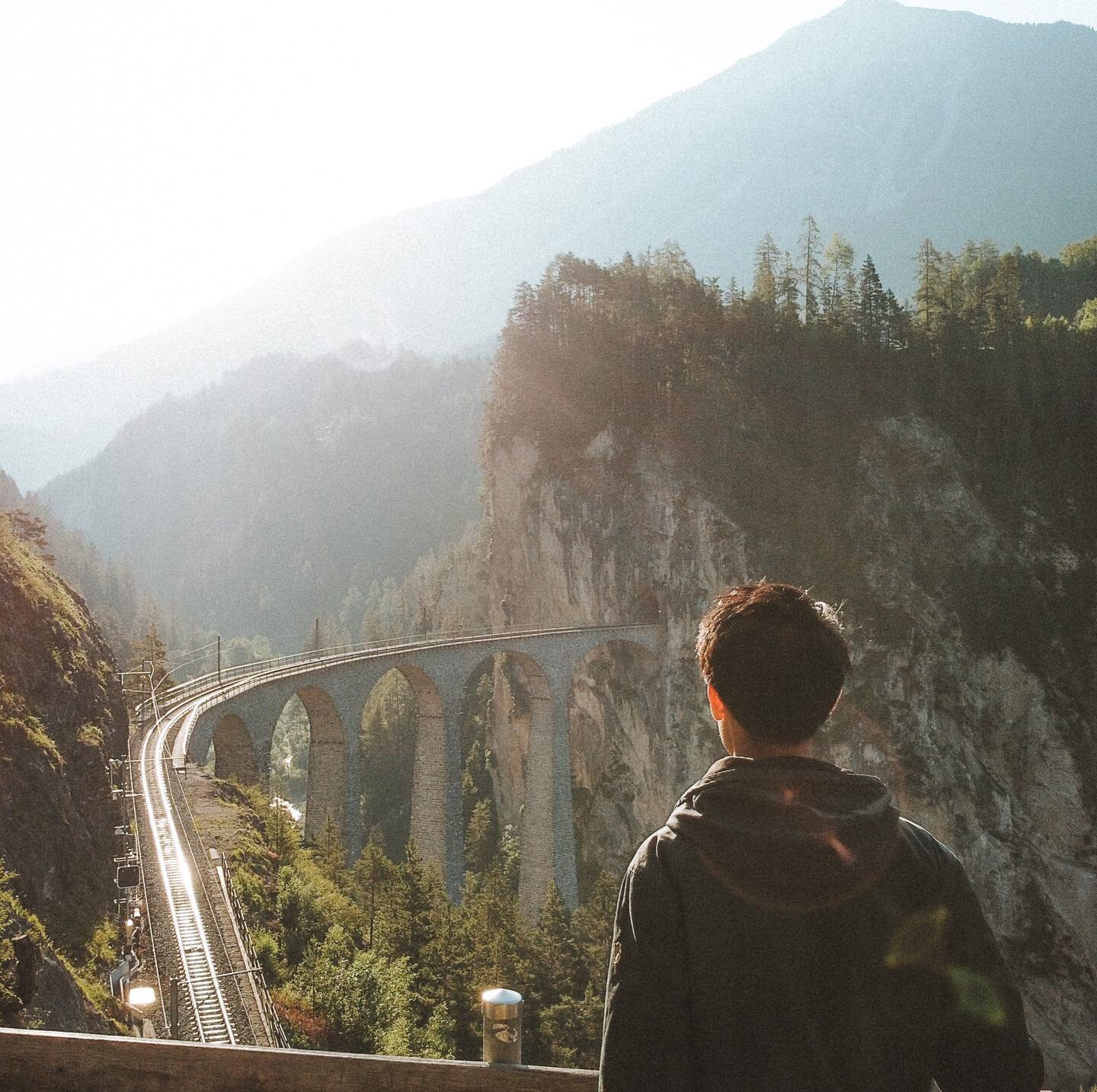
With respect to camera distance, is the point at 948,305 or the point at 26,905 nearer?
the point at 26,905

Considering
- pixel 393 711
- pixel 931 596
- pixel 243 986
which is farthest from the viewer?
pixel 393 711

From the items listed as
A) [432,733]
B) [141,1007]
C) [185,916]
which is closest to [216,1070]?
[141,1007]

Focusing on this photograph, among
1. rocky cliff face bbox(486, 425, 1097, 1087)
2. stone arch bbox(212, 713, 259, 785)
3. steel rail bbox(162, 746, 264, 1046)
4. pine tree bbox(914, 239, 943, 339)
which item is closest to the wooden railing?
steel rail bbox(162, 746, 264, 1046)

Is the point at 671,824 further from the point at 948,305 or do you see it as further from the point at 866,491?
the point at 948,305

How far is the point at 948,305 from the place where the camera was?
58188 millimetres

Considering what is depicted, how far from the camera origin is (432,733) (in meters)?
35.7

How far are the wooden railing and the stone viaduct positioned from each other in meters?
18.4

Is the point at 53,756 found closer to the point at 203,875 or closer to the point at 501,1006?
the point at 203,875

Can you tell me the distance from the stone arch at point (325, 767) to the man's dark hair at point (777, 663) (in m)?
29.0

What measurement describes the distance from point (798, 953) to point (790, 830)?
0.29 metres

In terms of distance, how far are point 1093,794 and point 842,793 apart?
5055 centimetres

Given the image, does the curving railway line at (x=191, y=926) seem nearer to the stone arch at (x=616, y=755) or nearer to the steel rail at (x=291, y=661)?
the steel rail at (x=291, y=661)

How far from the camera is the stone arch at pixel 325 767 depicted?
3005 cm

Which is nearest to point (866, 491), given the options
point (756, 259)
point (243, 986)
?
point (756, 259)
